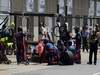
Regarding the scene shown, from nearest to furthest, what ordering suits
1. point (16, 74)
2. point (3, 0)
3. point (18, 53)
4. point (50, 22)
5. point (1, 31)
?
point (16, 74) < point (18, 53) < point (1, 31) < point (3, 0) < point (50, 22)

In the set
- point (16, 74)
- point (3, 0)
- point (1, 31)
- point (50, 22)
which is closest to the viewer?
point (16, 74)

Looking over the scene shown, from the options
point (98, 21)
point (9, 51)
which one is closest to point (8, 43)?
point (9, 51)

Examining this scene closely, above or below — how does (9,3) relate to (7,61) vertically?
above

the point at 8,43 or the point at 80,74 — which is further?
the point at 8,43

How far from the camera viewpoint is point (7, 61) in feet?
74.4

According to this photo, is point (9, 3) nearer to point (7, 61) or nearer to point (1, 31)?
point (1, 31)

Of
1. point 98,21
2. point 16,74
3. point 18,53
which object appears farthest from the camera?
point 98,21

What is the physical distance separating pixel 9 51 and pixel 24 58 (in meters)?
4.90

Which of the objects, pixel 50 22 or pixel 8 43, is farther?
pixel 50 22

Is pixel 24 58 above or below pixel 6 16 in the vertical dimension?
below

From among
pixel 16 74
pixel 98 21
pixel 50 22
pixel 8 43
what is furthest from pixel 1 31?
pixel 98 21

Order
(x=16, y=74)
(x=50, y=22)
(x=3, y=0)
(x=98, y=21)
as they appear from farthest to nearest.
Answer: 1. (x=98, y=21)
2. (x=50, y=22)
3. (x=3, y=0)
4. (x=16, y=74)

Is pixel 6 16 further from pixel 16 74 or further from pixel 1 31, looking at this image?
pixel 16 74

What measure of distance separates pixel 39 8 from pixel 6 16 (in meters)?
14.2
